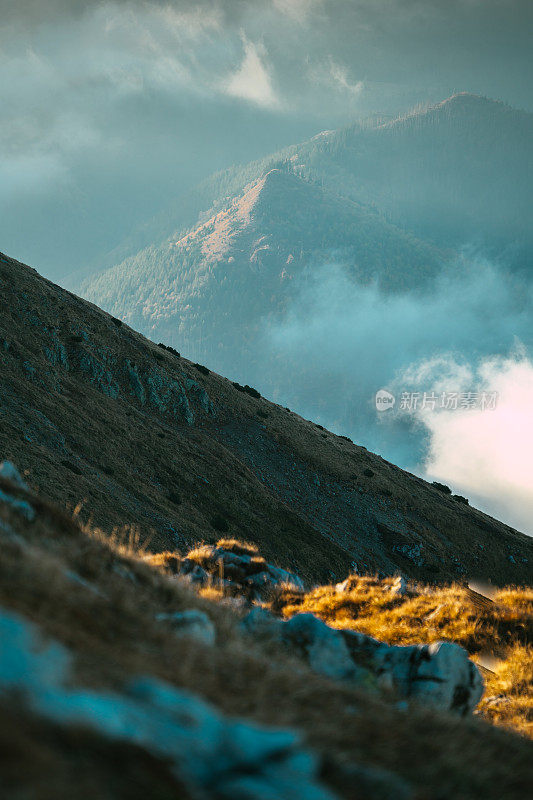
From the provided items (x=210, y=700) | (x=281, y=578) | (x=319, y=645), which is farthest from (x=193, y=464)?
(x=210, y=700)

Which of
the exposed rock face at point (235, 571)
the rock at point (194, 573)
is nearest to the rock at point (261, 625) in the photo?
the exposed rock face at point (235, 571)

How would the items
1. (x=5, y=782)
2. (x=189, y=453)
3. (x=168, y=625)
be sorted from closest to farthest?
(x=5, y=782), (x=168, y=625), (x=189, y=453)

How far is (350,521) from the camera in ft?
199

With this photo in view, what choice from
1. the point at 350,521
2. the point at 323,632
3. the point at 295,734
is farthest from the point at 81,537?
the point at 350,521

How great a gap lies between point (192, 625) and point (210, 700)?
269 centimetres

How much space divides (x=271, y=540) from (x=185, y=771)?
45.9m

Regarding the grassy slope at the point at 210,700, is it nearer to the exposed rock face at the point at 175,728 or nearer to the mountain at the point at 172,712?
the mountain at the point at 172,712

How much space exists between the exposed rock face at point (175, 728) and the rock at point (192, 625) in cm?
257

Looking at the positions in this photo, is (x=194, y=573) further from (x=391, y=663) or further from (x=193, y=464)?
(x=193, y=464)

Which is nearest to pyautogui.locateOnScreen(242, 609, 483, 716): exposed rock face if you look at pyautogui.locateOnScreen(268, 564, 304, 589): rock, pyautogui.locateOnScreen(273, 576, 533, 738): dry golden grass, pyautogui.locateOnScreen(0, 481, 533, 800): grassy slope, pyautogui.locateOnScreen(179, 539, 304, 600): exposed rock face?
pyautogui.locateOnScreen(273, 576, 533, 738): dry golden grass

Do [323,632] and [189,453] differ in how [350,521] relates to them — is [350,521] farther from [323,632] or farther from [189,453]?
[323,632]

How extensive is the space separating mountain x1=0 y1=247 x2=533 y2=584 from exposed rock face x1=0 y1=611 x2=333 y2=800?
2689 cm

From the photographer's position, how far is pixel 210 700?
501 centimetres

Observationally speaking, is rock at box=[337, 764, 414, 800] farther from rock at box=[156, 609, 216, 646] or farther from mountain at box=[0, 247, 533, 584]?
mountain at box=[0, 247, 533, 584]
